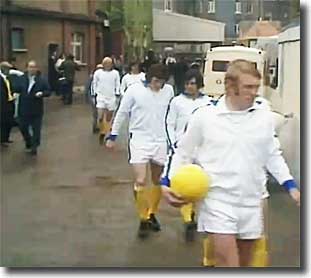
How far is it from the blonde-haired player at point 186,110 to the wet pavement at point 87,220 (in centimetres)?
17

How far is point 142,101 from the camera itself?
7523 mm

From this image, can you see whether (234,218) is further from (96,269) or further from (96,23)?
(96,23)

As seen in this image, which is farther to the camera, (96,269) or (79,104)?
(79,104)

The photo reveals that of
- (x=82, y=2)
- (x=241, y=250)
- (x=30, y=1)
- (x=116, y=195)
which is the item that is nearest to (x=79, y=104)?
(x=30, y=1)

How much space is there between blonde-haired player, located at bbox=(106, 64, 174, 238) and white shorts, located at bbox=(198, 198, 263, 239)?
2.83 meters

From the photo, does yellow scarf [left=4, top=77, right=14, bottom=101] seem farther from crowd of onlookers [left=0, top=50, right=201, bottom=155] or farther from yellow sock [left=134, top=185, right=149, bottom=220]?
yellow sock [left=134, top=185, right=149, bottom=220]

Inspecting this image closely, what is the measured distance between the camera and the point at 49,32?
33.8 m

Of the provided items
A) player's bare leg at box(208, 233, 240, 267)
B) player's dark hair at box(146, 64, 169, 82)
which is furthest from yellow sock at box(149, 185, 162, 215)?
player's bare leg at box(208, 233, 240, 267)

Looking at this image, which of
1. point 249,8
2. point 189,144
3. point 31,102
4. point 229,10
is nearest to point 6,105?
point 31,102

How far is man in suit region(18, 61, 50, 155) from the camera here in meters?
13.8

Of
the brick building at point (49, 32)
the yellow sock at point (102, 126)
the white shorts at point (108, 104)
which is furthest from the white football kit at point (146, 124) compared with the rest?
the brick building at point (49, 32)

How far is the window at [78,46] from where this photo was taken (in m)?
37.2

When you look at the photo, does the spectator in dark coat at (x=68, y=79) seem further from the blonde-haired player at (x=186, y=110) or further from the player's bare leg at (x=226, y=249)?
the player's bare leg at (x=226, y=249)

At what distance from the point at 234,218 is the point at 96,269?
6.49 feet
